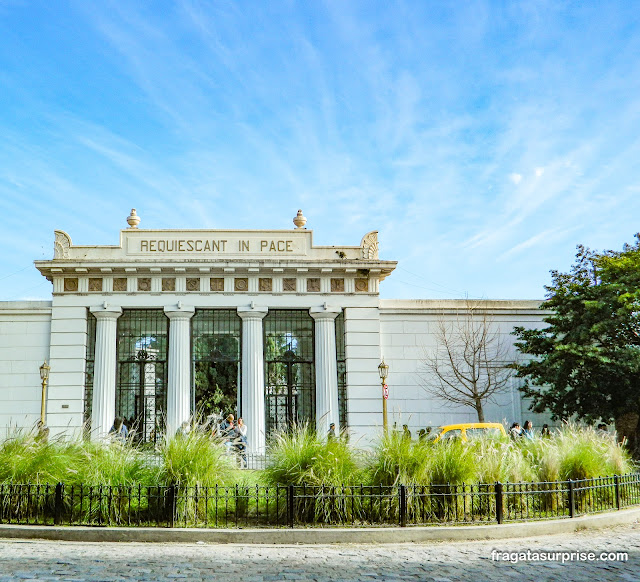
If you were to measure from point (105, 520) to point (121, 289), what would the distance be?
15.8m

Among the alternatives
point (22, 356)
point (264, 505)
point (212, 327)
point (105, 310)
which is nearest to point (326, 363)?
point (212, 327)

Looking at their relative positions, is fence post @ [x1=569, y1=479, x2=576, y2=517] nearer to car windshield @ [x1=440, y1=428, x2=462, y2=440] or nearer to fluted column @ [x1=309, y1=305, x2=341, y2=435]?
car windshield @ [x1=440, y1=428, x2=462, y2=440]

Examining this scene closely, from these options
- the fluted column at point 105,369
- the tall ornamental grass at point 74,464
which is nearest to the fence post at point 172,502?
the tall ornamental grass at point 74,464

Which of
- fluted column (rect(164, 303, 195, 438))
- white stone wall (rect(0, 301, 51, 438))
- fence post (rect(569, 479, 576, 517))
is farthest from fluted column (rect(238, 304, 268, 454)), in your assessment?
fence post (rect(569, 479, 576, 517))

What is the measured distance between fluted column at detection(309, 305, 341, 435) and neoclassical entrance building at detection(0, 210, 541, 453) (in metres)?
0.04

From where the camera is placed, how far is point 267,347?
90.4 ft

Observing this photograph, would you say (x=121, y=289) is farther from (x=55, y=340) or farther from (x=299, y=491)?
(x=299, y=491)

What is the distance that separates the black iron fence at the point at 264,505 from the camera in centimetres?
1064

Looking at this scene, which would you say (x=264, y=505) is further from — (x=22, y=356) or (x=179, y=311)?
(x=22, y=356)

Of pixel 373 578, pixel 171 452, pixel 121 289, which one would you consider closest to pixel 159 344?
pixel 121 289

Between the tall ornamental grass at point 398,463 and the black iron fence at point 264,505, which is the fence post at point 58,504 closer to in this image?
the black iron fence at point 264,505

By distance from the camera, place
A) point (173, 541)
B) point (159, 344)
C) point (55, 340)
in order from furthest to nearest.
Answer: point (159, 344)
point (55, 340)
point (173, 541)

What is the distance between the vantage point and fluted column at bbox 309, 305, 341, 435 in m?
25.4

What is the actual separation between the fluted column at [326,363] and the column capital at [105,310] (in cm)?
741
